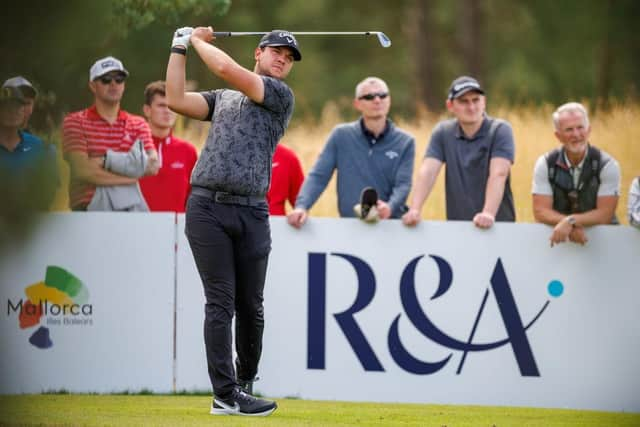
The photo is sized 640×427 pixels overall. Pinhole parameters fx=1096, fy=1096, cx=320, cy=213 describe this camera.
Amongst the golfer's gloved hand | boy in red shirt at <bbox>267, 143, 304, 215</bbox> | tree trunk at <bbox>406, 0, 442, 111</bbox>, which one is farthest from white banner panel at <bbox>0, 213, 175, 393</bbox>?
tree trunk at <bbox>406, 0, 442, 111</bbox>

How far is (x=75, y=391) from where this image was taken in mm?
7070

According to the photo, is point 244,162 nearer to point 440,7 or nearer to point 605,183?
point 605,183

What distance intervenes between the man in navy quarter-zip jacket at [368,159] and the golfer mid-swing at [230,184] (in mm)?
2246

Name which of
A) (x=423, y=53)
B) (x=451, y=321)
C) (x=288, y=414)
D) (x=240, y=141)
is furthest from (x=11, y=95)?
(x=423, y=53)

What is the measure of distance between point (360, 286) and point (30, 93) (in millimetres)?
4829

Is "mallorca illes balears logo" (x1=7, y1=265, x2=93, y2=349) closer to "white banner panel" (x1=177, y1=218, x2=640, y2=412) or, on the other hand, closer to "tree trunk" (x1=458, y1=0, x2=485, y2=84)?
"white banner panel" (x1=177, y1=218, x2=640, y2=412)

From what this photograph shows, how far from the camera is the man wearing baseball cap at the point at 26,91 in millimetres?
2118

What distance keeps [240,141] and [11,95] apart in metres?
3.20

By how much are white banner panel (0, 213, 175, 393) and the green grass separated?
0.23m

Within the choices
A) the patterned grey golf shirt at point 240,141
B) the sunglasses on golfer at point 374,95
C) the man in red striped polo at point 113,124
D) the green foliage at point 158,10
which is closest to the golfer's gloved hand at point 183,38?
the patterned grey golf shirt at point 240,141

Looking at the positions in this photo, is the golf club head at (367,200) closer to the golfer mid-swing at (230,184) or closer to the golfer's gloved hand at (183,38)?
the golfer mid-swing at (230,184)

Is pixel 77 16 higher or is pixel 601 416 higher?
pixel 77 16

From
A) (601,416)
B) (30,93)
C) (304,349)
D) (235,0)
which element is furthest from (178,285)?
(235,0)

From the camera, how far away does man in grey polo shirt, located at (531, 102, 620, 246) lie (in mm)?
7336
